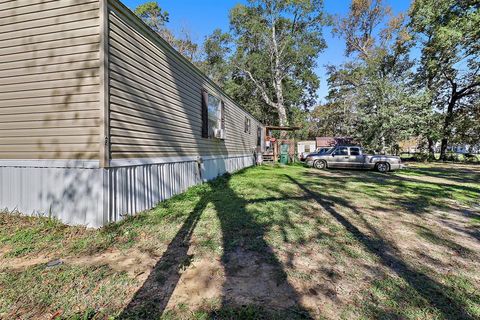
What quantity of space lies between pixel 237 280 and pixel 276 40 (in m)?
26.8

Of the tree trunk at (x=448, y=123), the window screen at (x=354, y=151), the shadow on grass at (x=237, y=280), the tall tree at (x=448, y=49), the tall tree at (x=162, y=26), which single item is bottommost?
the shadow on grass at (x=237, y=280)

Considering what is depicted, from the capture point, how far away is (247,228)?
407cm

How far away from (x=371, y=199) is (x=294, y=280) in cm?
453

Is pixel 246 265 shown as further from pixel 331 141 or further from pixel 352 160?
pixel 331 141

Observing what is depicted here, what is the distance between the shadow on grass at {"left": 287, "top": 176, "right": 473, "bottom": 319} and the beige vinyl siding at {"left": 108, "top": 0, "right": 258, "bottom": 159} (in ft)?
12.8

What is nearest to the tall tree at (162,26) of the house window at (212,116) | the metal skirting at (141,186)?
the house window at (212,116)

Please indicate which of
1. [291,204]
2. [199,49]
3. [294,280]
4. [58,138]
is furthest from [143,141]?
[199,49]

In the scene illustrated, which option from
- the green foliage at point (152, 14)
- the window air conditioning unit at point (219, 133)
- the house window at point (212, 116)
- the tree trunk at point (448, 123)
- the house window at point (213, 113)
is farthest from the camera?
the green foliage at point (152, 14)

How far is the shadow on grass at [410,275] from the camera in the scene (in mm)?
2227

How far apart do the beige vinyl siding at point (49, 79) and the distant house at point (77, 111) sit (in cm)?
2

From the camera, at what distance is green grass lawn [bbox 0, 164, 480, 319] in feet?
7.28

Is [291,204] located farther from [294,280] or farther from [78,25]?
[78,25]

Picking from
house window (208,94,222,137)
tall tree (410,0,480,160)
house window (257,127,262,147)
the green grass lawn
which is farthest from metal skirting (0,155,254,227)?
tall tree (410,0,480,160)

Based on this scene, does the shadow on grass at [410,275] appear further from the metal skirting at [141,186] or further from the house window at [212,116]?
the house window at [212,116]
